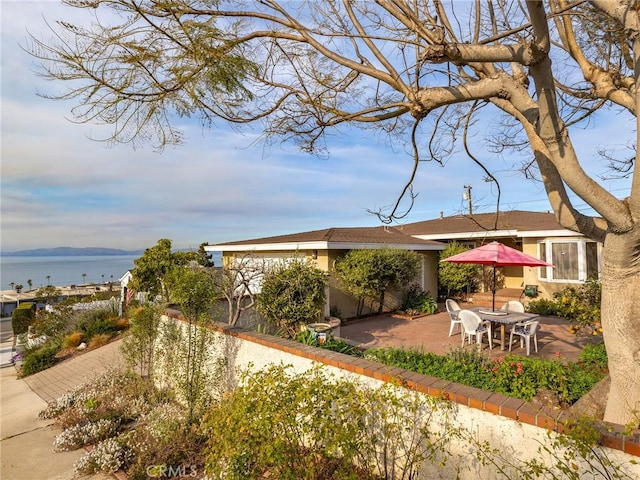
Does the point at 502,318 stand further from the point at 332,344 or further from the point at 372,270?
the point at 372,270

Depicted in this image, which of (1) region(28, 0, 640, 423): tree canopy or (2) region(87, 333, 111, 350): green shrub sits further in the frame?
(2) region(87, 333, 111, 350): green shrub

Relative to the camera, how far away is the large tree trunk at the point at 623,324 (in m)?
3.39

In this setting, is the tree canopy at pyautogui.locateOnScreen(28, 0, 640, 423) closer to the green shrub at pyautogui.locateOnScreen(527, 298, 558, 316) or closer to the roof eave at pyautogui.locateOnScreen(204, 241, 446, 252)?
the roof eave at pyautogui.locateOnScreen(204, 241, 446, 252)

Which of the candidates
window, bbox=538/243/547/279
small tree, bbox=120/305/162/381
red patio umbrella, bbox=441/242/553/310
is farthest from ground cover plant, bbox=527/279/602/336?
small tree, bbox=120/305/162/381

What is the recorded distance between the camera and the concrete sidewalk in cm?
489

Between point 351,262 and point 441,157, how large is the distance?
23.1 ft

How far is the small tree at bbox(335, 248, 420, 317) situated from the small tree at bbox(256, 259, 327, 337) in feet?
8.79

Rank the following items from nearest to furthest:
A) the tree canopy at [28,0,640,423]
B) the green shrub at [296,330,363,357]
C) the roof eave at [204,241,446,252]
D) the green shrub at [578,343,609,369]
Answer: the tree canopy at [28,0,640,423] → the green shrub at [578,343,609,369] → the green shrub at [296,330,363,357] → the roof eave at [204,241,446,252]

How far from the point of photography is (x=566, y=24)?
4.33 meters

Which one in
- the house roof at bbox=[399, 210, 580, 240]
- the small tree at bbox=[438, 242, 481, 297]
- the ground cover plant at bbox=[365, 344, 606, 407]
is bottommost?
the ground cover plant at bbox=[365, 344, 606, 407]

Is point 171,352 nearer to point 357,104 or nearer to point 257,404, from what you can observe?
point 257,404

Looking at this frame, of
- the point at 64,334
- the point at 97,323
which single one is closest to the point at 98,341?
the point at 97,323

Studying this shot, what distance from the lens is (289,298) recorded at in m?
9.58

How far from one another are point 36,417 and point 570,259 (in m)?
18.6
